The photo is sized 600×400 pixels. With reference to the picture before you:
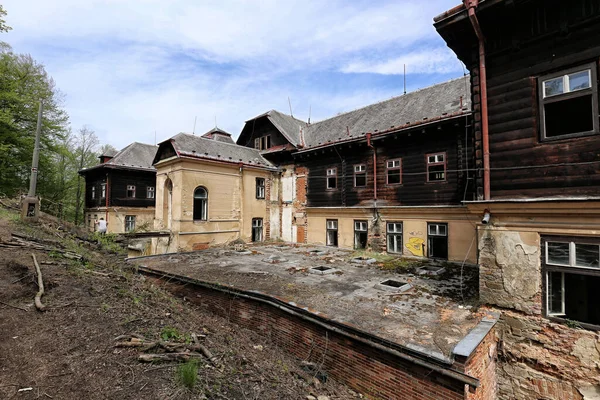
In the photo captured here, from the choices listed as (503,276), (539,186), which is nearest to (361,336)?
(503,276)

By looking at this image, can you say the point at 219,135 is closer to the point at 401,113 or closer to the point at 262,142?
the point at 262,142

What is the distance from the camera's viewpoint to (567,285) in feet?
19.3

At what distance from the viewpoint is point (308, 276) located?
10.2 meters

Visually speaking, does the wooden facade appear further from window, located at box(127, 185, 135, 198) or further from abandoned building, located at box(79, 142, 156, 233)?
window, located at box(127, 185, 135, 198)

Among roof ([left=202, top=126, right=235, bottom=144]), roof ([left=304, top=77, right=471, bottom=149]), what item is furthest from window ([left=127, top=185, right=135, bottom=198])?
roof ([left=304, top=77, right=471, bottom=149])

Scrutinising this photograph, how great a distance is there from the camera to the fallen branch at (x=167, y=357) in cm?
388

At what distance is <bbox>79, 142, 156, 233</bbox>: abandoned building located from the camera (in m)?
23.3

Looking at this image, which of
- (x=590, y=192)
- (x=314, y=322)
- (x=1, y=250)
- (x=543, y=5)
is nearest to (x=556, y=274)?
(x=590, y=192)

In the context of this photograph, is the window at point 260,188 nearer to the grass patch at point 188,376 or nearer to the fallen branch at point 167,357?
the fallen branch at point 167,357

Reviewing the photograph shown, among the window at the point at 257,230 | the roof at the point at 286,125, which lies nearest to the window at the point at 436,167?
Answer: the roof at the point at 286,125

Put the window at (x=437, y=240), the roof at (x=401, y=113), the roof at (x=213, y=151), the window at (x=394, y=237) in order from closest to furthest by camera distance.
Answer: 1. the window at (x=437, y=240)
2. the roof at (x=401, y=113)
3. the window at (x=394, y=237)
4. the roof at (x=213, y=151)

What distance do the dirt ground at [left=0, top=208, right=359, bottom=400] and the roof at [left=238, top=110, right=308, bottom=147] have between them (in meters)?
15.1

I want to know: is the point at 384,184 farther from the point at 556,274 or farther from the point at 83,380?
the point at 83,380

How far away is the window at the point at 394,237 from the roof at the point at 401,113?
501 cm
